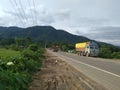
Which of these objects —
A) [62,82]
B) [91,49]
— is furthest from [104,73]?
[91,49]

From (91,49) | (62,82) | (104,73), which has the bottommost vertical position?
(62,82)

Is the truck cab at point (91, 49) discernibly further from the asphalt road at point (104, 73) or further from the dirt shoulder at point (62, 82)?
the dirt shoulder at point (62, 82)

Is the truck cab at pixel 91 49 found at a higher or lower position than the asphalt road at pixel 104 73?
higher

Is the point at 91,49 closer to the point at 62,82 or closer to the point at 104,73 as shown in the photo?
the point at 104,73

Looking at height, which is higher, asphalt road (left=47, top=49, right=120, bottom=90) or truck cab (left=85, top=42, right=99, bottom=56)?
truck cab (left=85, top=42, right=99, bottom=56)

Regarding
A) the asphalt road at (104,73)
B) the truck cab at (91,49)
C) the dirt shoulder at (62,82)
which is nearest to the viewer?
the dirt shoulder at (62,82)

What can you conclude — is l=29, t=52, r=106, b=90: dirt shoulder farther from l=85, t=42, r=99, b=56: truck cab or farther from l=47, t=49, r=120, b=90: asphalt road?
l=85, t=42, r=99, b=56: truck cab

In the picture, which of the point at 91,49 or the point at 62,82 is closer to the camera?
the point at 62,82

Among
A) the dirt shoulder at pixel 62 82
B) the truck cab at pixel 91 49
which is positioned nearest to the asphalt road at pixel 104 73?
the dirt shoulder at pixel 62 82

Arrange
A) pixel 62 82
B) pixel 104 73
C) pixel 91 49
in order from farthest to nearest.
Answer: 1. pixel 91 49
2. pixel 104 73
3. pixel 62 82

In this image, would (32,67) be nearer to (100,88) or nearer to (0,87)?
(100,88)

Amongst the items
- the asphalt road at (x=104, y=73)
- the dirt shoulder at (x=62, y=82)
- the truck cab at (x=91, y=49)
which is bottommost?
the dirt shoulder at (x=62, y=82)

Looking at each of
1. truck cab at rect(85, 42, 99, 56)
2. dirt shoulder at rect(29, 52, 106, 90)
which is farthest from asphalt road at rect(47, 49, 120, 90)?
truck cab at rect(85, 42, 99, 56)

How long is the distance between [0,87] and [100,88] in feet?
19.7
